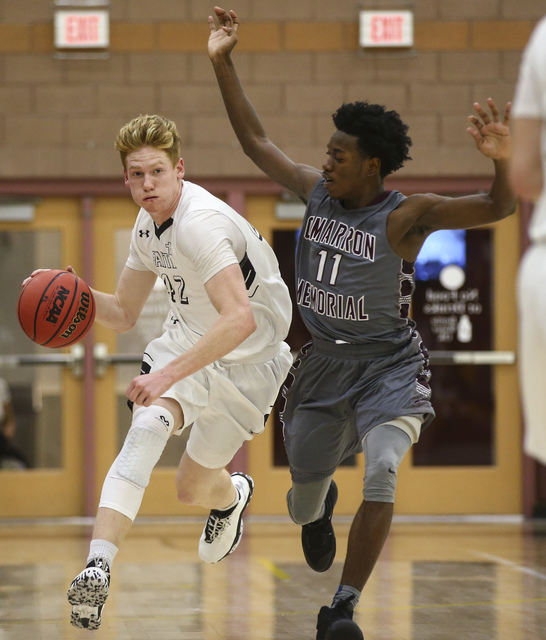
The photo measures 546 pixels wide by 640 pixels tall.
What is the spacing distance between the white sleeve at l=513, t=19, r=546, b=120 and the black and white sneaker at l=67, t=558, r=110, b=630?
1.73 metres

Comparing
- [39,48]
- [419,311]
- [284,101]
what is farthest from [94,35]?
[419,311]

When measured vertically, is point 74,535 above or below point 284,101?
below

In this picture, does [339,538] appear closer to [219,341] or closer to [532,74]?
[219,341]

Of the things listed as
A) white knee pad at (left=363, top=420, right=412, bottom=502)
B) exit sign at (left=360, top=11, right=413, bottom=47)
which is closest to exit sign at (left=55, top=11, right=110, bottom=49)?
exit sign at (left=360, top=11, right=413, bottom=47)

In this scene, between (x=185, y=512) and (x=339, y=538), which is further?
(x=185, y=512)

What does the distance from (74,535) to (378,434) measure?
12.6 feet

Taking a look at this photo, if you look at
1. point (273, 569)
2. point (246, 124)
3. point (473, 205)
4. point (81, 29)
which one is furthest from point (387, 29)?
point (473, 205)

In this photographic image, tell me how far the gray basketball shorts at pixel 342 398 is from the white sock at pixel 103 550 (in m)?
0.91

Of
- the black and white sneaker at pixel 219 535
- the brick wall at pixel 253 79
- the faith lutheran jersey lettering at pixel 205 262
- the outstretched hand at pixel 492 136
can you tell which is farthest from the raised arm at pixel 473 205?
the brick wall at pixel 253 79

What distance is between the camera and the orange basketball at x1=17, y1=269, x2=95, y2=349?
3562 mm

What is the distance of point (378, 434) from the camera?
11.3ft

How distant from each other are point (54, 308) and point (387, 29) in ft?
15.1

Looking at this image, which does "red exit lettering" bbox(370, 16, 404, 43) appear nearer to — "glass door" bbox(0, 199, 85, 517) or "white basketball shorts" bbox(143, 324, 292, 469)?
"glass door" bbox(0, 199, 85, 517)

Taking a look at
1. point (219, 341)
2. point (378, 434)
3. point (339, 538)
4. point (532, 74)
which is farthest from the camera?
point (339, 538)
